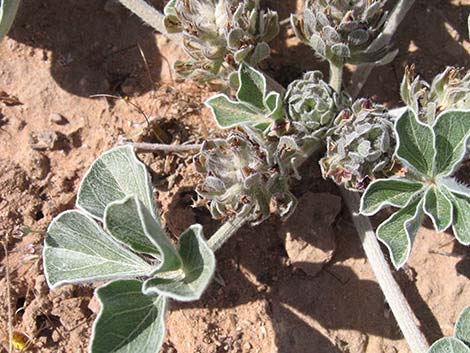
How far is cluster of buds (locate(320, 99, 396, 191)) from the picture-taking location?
3.16 metres

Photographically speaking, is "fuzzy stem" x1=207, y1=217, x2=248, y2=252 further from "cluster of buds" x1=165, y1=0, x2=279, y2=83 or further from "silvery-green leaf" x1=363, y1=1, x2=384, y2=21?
"silvery-green leaf" x1=363, y1=1, x2=384, y2=21

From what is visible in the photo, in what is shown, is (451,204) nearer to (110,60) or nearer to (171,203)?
(171,203)

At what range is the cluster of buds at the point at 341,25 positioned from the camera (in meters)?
3.40

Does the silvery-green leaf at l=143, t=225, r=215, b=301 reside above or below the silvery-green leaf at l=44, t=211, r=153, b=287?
above

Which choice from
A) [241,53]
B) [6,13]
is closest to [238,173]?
[241,53]

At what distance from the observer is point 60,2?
176 inches

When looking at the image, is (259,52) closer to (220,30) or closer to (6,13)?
(220,30)

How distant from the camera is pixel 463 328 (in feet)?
10.4

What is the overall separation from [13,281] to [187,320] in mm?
1099

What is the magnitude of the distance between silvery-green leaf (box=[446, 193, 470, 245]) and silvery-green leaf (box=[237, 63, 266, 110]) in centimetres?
112

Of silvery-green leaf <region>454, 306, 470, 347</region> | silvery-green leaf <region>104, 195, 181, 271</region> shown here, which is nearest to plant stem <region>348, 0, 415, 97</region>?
silvery-green leaf <region>454, 306, 470, 347</region>

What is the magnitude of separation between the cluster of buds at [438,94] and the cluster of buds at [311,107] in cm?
43

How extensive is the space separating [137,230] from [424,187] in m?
1.42

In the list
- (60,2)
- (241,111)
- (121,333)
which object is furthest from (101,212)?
(60,2)
